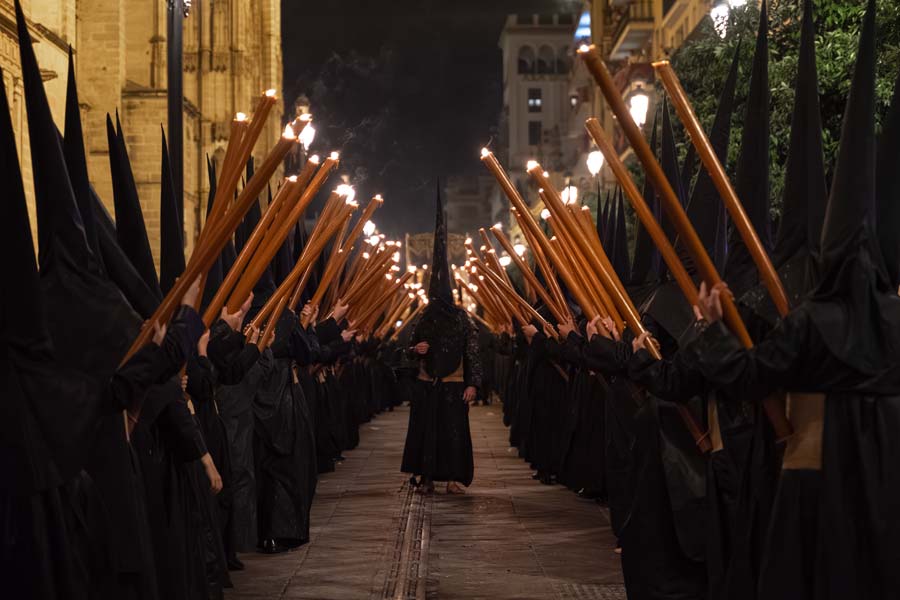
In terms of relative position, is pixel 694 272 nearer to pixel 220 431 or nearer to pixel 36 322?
pixel 220 431

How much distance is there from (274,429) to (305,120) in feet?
13.9

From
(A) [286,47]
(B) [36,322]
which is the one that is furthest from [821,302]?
(A) [286,47]

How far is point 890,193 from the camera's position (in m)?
6.55

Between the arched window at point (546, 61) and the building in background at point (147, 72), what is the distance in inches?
2925

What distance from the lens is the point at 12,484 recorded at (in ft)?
Result: 20.6

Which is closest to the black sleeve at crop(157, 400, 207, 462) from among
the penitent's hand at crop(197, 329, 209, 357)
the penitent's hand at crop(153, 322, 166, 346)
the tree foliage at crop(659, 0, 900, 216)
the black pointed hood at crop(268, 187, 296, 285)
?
the penitent's hand at crop(197, 329, 209, 357)

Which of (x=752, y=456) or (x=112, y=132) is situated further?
(x=112, y=132)

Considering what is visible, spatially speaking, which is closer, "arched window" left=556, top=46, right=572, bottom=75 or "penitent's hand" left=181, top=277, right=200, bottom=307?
"penitent's hand" left=181, top=277, right=200, bottom=307

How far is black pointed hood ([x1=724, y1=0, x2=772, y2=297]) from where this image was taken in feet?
25.7

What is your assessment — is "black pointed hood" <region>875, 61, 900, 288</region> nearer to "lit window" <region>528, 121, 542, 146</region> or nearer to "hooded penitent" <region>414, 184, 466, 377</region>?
"hooded penitent" <region>414, 184, 466, 377</region>

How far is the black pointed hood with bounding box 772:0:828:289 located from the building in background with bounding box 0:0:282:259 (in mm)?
14272

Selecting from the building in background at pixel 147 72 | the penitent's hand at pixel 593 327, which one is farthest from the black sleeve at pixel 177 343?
the building in background at pixel 147 72

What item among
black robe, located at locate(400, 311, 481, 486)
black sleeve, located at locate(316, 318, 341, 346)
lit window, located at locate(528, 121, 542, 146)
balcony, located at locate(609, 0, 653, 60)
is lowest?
black robe, located at locate(400, 311, 481, 486)

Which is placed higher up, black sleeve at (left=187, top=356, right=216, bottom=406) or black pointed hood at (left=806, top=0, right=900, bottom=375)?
black pointed hood at (left=806, top=0, right=900, bottom=375)
